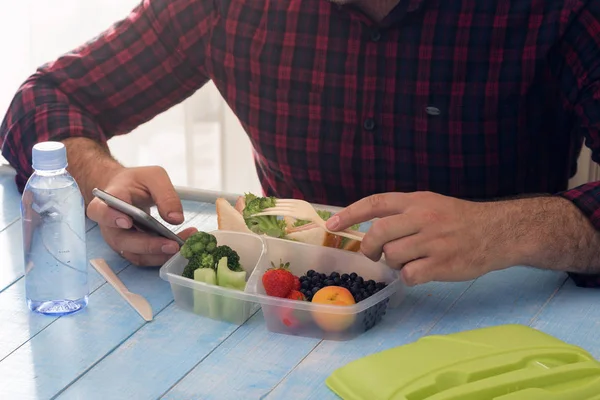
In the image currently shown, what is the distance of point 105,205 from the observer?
1.35 m

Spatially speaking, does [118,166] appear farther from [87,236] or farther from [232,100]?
[232,100]

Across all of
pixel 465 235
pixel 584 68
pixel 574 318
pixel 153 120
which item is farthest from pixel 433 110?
pixel 153 120

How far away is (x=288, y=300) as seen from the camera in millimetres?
1117

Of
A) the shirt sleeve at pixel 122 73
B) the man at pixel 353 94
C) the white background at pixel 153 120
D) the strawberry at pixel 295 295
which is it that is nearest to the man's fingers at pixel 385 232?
the strawberry at pixel 295 295

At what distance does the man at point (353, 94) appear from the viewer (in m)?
1.53

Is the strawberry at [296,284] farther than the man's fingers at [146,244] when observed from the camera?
No

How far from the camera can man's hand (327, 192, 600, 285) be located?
1.20 m

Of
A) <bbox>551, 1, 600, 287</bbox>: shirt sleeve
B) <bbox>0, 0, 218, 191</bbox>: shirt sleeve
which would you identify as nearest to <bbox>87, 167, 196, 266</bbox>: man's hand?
<bbox>0, 0, 218, 191</bbox>: shirt sleeve

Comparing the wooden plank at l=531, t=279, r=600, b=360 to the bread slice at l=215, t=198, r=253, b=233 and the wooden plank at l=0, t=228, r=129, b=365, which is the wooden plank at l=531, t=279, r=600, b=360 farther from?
the wooden plank at l=0, t=228, r=129, b=365

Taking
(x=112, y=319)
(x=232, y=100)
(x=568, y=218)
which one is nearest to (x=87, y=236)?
(x=112, y=319)

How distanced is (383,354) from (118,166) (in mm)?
691

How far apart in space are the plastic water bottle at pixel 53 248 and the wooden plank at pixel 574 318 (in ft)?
1.97

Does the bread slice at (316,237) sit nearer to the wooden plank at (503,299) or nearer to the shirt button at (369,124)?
the wooden plank at (503,299)

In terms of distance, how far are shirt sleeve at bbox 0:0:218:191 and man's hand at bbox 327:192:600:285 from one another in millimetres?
725
